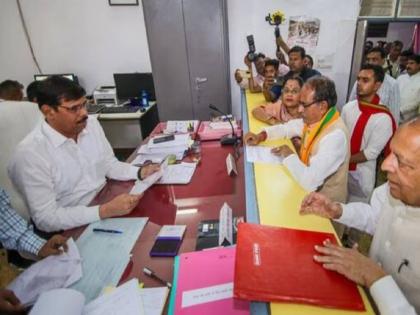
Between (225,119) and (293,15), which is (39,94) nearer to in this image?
(225,119)

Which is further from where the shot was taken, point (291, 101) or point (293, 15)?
point (293, 15)

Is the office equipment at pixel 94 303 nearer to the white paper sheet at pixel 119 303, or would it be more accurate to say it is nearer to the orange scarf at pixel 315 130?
the white paper sheet at pixel 119 303

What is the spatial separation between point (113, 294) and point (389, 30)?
13.4 feet

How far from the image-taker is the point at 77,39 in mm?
4188

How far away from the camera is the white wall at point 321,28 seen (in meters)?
3.69

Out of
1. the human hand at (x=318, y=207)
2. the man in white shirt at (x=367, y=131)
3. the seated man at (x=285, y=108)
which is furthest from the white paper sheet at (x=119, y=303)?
the man in white shirt at (x=367, y=131)

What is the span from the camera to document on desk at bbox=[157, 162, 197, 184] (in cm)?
167

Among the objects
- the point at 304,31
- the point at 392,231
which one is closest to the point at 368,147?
the point at 392,231

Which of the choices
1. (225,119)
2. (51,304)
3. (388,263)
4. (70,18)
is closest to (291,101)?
(225,119)

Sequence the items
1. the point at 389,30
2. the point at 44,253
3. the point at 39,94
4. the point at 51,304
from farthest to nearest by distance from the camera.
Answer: the point at 389,30, the point at 39,94, the point at 44,253, the point at 51,304

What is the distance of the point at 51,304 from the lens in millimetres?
827

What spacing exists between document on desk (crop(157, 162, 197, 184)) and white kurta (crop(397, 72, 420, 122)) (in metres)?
2.88

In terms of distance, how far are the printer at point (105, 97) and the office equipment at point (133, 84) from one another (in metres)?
0.11

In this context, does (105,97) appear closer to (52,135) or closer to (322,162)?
(52,135)
